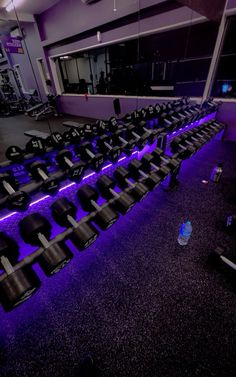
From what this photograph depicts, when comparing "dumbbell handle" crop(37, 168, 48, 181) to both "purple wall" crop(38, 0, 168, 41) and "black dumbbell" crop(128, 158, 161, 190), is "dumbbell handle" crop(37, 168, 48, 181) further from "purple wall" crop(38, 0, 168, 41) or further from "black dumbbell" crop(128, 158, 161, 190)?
"purple wall" crop(38, 0, 168, 41)

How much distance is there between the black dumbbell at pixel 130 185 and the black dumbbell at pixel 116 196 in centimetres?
8

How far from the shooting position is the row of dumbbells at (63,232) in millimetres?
792

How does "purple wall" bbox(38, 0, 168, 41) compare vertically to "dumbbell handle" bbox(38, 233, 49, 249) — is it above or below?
above

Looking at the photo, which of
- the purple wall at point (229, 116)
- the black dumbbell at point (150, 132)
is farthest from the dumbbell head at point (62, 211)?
the purple wall at point (229, 116)

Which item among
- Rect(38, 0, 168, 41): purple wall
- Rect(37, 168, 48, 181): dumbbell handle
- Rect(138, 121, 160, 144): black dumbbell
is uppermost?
Rect(38, 0, 168, 41): purple wall

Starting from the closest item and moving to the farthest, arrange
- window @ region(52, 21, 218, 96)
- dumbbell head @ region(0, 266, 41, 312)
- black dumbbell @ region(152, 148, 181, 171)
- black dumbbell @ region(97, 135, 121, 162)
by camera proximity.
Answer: dumbbell head @ region(0, 266, 41, 312) → black dumbbell @ region(97, 135, 121, 162) → black dumbbell @ region(152, 148, 181, 171) → window @ region(52, 21, 218, 96)

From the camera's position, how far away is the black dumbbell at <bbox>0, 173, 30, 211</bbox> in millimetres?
957

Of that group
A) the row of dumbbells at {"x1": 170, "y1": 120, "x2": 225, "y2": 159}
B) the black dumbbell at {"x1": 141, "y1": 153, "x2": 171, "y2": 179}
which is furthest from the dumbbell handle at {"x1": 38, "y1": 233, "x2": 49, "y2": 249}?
the row of dumbbells at {"x1": 170, "y1": 120, "x2": 225, "y2": 159}

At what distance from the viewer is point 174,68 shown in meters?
5.60

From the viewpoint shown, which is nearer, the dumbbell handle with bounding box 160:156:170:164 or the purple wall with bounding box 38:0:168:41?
the dumbbell handle with bounding box 160:156:170:164

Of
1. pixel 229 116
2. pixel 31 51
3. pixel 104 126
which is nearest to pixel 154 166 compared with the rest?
pixel 104 126

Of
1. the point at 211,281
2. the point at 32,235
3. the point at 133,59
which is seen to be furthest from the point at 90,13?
the point at 211,281

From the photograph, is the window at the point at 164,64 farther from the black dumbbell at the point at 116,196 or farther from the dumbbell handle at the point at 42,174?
the dumbbell handle at the point at 42,174

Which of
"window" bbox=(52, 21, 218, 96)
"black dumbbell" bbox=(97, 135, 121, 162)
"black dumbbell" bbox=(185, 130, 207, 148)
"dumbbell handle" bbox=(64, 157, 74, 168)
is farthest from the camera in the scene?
"window" bbox=(52, 21, 218, 96)
